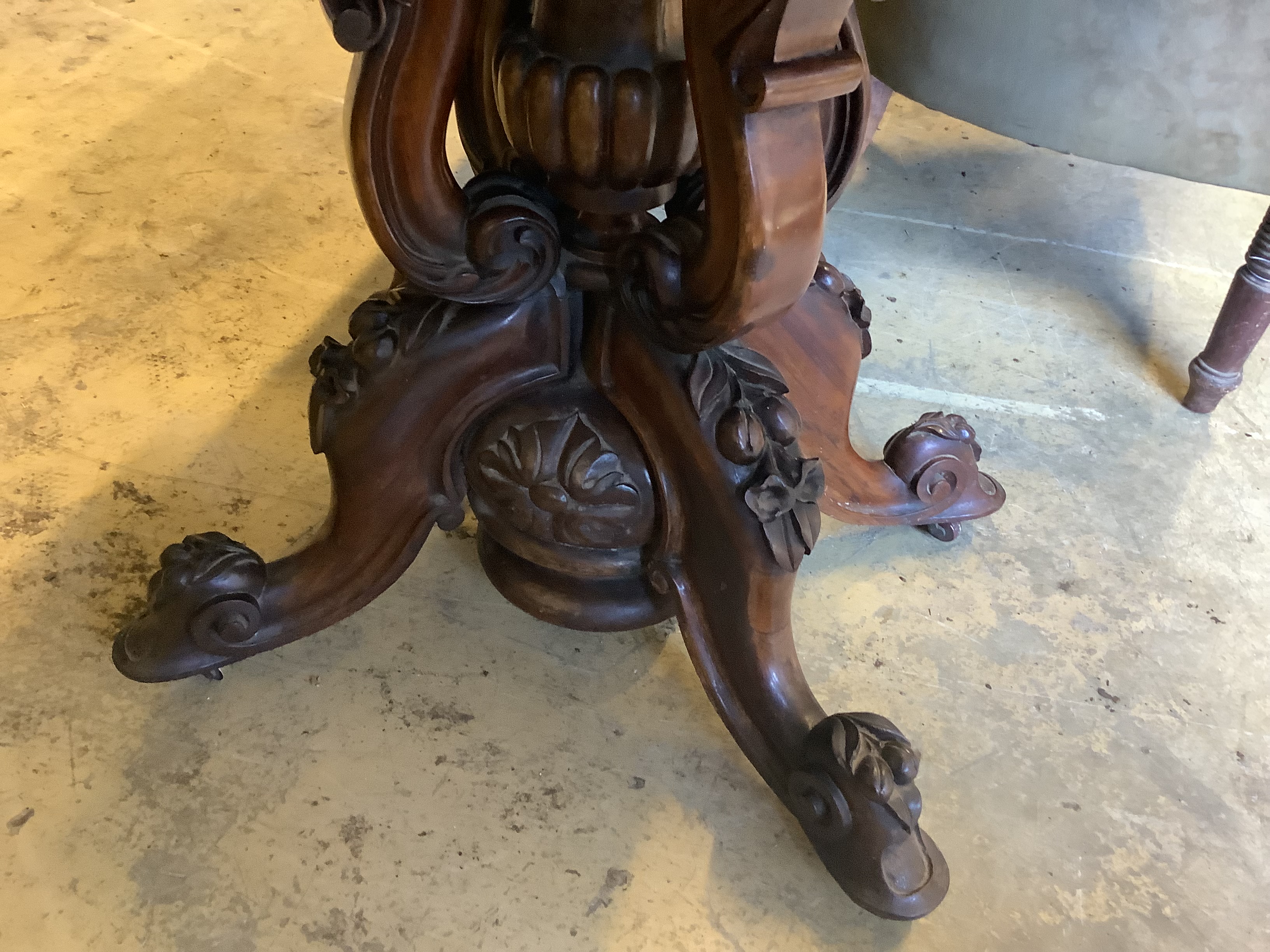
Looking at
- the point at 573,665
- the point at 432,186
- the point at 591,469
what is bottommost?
the point at 573,665

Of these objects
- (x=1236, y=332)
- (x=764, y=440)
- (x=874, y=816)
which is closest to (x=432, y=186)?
(x=764, y=440)

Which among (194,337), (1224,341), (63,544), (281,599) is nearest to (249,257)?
(194,337)

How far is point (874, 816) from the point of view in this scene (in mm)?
701

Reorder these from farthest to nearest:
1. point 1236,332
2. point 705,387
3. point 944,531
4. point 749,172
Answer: point 1236,332, point 944,531, point 705,387, point 749,172

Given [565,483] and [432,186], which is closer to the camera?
[432,186]

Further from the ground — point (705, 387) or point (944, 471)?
point (705, 387)

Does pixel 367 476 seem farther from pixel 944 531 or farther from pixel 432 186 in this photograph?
pixel 944 531

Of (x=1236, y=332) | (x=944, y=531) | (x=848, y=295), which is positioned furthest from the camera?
(x=1236, y=332)

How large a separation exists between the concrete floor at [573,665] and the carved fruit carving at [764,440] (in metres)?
0.23

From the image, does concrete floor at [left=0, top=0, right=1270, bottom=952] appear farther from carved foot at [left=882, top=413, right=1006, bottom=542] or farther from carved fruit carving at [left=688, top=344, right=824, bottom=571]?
carved fruit carving at [left=688, top=344, right=824, bottom=571]

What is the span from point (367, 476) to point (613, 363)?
22 centimetres

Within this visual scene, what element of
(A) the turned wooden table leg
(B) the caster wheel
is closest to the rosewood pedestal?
(B) the caster wheel

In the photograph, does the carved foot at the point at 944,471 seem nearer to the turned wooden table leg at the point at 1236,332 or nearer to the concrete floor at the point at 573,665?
the concrete floor at the point at 573,665

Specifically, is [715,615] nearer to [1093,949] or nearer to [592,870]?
[592,870]
